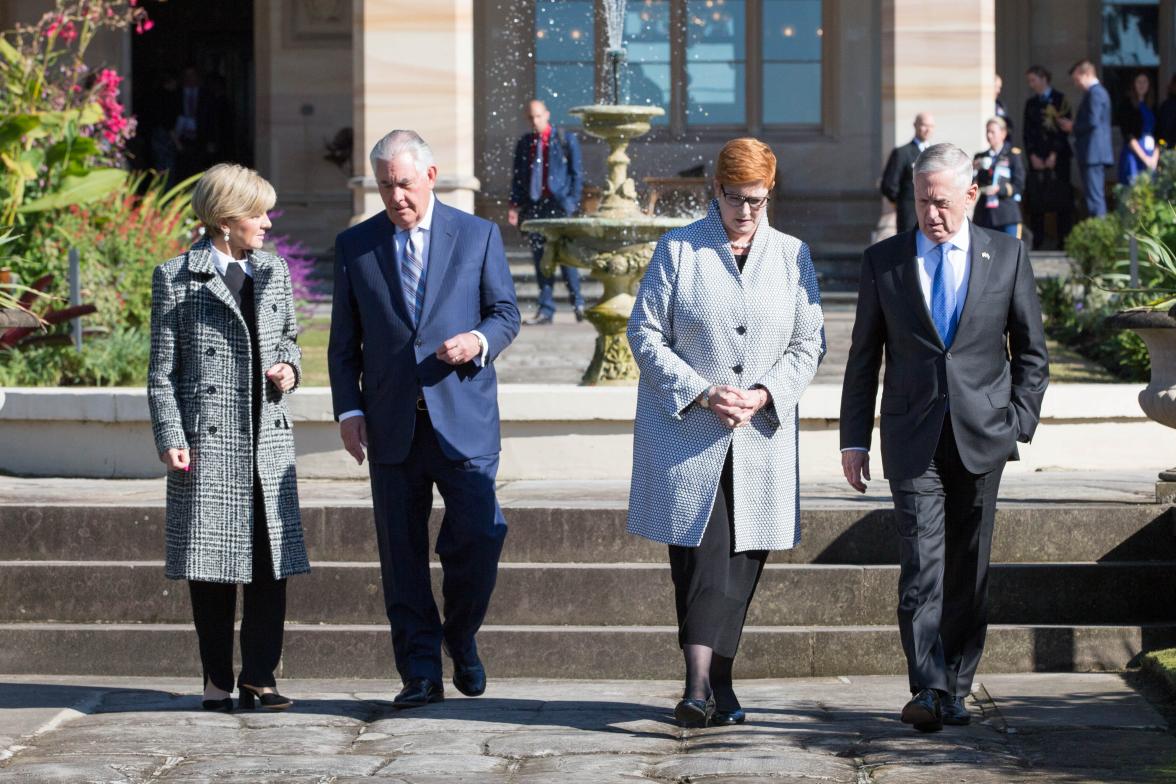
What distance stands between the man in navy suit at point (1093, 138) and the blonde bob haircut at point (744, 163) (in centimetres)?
1156

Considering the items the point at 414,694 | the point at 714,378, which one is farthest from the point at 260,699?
the point at 714,378

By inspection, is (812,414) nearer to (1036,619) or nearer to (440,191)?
(1036,619)

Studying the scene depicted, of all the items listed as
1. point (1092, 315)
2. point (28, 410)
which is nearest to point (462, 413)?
point (28, 410)

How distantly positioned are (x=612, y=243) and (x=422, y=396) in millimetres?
4880

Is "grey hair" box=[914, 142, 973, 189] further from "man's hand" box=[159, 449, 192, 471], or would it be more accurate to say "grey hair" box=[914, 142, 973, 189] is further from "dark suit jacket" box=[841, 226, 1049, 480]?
"man's hand" box=[159, 449, 192, 471]

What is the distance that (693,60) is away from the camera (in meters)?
20.9

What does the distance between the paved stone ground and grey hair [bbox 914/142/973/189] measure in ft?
5.22

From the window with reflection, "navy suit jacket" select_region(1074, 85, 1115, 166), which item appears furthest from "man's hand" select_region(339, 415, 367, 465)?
the window with reflection

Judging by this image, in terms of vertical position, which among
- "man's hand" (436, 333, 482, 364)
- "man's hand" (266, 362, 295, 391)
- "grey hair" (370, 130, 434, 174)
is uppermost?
"grey hair" (370, 130, 434, 174)

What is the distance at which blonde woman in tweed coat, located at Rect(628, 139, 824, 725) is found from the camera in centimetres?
568

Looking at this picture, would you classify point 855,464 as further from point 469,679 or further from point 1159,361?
point 1159,361

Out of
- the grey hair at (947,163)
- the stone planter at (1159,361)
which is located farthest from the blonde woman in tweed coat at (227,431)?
the stone planter at (1159,361)

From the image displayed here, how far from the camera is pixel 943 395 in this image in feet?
18.7

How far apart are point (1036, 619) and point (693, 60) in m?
14.5
